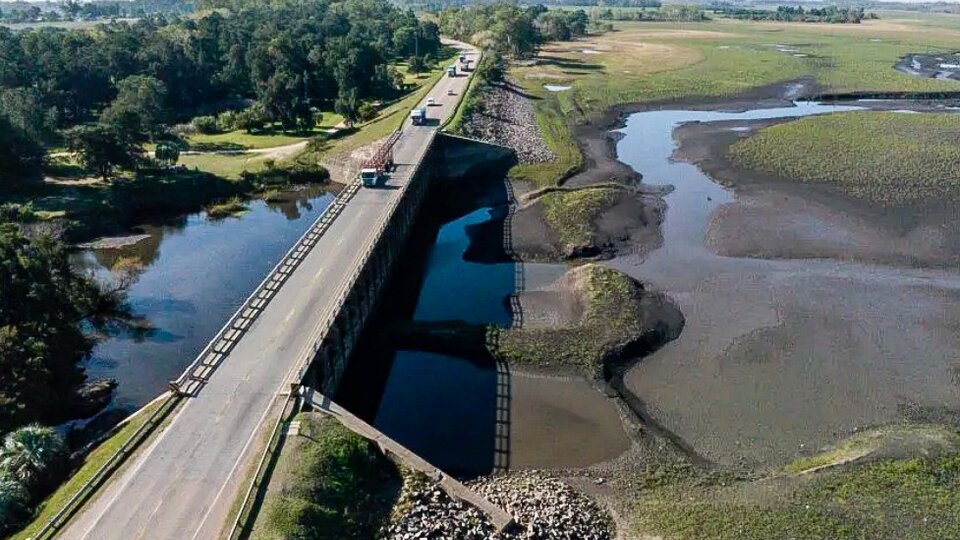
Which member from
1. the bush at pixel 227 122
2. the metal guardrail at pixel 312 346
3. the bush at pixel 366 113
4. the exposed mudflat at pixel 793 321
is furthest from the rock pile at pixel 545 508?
the bush at pixel 227 122

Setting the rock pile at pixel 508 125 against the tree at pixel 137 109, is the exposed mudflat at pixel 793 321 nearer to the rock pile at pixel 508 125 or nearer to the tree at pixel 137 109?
the rock pile at pixel 508 125

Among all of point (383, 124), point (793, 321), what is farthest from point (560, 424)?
point (383, 124)

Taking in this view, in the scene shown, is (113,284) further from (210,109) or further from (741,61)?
(741,61)

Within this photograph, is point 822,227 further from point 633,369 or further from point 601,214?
point 633,369

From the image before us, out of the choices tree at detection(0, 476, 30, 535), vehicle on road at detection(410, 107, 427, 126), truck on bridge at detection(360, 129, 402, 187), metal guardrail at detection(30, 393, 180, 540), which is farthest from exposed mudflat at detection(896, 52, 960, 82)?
tree at detection(0, 476, 30, 535)

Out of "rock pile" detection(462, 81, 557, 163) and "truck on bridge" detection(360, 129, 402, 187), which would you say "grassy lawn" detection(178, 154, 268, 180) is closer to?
"truck on bridge" detection(360, 129, 402, 187)

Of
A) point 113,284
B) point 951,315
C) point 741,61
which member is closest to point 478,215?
point 113,284
